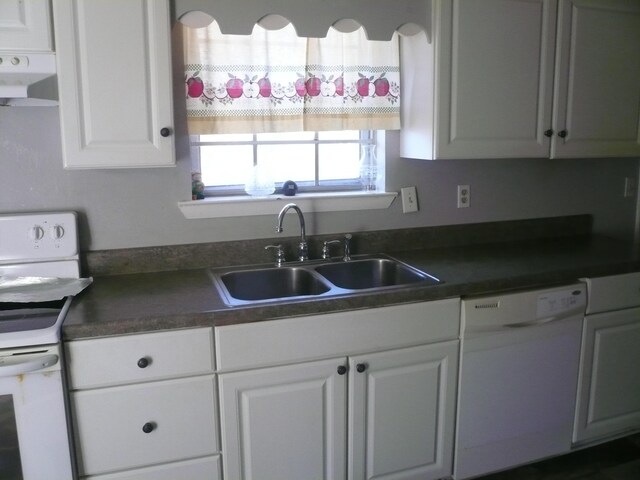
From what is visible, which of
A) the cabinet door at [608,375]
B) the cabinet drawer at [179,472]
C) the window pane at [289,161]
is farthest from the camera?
the window pane at [289,161]

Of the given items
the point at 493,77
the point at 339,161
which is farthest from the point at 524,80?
the point at 339,161

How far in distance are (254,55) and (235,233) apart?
28.1 inches

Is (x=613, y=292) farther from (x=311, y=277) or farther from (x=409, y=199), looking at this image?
(x=311, y=277)

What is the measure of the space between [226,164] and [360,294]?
0.90 meters

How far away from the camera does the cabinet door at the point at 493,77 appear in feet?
7.04

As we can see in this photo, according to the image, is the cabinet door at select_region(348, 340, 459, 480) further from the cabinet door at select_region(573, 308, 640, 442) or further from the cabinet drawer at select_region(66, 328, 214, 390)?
the cabinet door at select_region(573, 308, 640, 442)

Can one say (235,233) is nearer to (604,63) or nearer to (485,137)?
(485,137)

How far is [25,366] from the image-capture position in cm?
145

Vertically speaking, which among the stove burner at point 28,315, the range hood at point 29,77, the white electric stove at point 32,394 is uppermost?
the range hood at point 29,77

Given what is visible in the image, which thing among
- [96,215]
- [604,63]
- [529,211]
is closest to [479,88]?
[604,63]

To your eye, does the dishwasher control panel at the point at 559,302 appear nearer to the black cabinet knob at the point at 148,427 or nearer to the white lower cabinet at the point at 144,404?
the white lower cabinet at the point at 144,404

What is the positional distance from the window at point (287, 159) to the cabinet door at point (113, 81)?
16.4 inches

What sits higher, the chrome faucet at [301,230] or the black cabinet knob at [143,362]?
the chrome faucet at [301,230]

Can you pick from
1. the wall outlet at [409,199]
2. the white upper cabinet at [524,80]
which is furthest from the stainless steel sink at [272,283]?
the white upper cabinet at [524,80]
